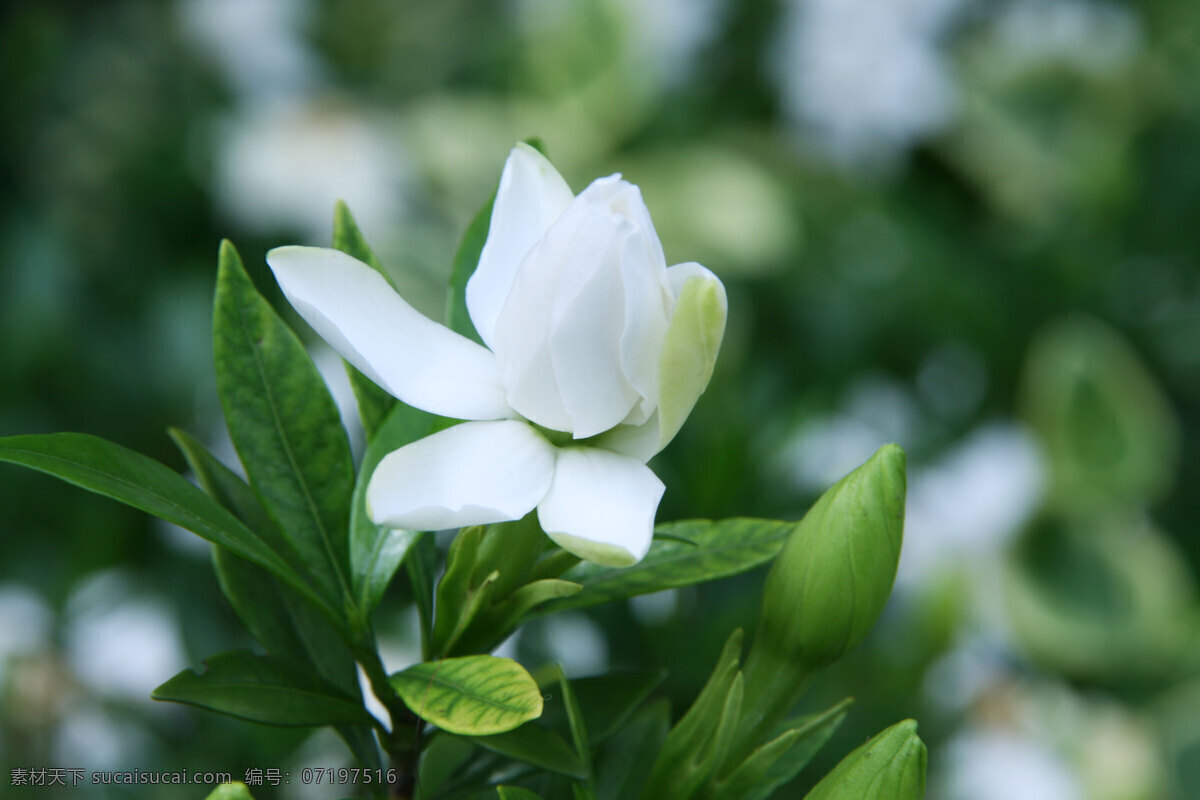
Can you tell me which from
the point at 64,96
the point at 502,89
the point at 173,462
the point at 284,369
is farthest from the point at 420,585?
the point at 502,89

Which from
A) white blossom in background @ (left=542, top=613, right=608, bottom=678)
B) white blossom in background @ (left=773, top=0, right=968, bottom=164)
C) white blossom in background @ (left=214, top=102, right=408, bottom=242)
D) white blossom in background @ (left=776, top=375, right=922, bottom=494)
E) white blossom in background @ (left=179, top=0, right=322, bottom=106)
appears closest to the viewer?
white blossom in background @ (left=542, top=613, right=608, bottom=678)

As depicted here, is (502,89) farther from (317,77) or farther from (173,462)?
(173,462)

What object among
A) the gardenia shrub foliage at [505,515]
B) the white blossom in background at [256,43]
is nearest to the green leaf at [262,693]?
the gardenia shrub foliage at [505,515]

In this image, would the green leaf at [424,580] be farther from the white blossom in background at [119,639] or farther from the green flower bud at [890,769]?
the white blossom in background at [119,639]

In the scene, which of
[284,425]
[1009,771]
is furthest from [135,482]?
[1009,771]

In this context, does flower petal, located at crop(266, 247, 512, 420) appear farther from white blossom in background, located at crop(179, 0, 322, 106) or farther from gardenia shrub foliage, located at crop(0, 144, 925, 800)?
white blossom in background, located at crop(179, 0, 322, 106)

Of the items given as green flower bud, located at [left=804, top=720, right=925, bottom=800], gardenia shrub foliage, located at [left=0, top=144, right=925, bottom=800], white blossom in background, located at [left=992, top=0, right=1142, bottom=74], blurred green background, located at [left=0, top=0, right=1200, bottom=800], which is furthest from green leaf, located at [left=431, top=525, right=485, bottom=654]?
white blossom in background, located at [left=992, top=0, right=1142, bottom=74]

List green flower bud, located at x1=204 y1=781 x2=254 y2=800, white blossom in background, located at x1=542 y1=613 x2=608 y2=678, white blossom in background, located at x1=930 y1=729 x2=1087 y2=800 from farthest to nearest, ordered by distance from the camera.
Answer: white blossom in background, located at x1=930 y1=729 x2=1087 y2=800 → white blossom in background, located at x1=542 y1=613 x2=608 y2=678 → green flower bud, located at x1=204 y1=781 x2=254 y2=800
